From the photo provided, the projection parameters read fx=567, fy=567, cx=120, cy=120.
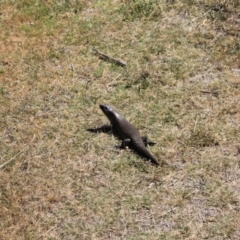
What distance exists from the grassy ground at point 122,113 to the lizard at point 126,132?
10 cm

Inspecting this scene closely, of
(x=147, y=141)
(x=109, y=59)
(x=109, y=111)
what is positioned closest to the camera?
(x=147, y=141)

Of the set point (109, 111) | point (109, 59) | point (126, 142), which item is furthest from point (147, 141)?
point (109, 59)

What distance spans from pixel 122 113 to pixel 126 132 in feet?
1.50

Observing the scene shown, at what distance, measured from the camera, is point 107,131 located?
657 centimetres

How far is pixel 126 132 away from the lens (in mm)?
6352

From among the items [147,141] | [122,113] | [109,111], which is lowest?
[147,141]

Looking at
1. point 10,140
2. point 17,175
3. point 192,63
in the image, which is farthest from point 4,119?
point 192,63

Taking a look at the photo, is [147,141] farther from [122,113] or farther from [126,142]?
[122,113]

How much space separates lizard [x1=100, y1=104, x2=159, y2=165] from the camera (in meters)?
6.17

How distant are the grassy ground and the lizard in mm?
99

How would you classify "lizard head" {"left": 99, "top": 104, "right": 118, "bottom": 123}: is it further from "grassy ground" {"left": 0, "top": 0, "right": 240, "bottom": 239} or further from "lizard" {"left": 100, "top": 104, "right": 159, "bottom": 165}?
"grassy ground" {"left": 0, "top": 0, "right": 240, "bottom": 239}

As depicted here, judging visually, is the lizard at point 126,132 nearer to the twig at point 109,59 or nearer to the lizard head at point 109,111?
the lizard head at point 109,111

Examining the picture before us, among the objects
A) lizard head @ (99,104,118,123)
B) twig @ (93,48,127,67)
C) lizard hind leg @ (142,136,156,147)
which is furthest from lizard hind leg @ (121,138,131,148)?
twig @ (93,48,127,67)

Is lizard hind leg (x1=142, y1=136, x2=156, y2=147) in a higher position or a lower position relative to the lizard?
lower
